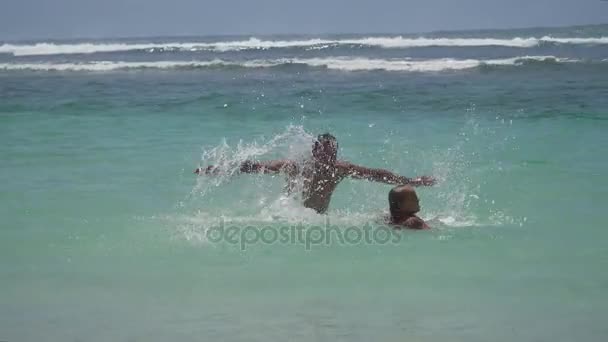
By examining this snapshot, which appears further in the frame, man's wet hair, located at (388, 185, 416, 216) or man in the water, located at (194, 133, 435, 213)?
man in the water, located at (194, 133, 435, 213)

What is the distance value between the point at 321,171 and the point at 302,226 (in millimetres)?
636

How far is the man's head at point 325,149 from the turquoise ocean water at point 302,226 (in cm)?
37

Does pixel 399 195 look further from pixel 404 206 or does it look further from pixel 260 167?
pixel 260 167

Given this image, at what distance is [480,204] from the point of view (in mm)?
8586

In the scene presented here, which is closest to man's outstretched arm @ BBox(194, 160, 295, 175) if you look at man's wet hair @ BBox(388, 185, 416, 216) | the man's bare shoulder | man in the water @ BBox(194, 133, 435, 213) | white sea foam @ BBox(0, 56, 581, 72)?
man in the water @ BBox(194, 133, 435, 213)

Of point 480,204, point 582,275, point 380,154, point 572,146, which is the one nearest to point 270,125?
point 380,154

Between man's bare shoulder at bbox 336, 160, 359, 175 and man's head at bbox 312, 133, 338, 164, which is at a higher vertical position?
man's head at bbox 312, 133, 338, 164

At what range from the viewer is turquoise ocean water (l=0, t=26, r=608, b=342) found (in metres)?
5.36

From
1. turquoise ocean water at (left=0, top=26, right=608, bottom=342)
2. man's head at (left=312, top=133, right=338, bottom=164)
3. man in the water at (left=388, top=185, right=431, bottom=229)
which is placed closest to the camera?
turquoise ocean water at (left=0, top=26, right=608, bottom=342)

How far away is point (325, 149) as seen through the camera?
779 cm

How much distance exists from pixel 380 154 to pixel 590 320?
6535 mm

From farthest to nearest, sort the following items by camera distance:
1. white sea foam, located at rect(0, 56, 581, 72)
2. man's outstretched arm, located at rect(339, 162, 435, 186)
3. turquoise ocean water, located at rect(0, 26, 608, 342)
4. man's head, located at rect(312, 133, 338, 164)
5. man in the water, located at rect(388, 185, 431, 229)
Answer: white sea foam, located at rect(0, 56, 581, 72) → man's head, located at rect(312, 133, 338, 164) → man's outstretched arm, located at rect(339, 162, 435, 186) → man in the water, located at rect(388, 185, 431, 229) → turquoise ocean water, located at rect(0, 26, 608, 342)

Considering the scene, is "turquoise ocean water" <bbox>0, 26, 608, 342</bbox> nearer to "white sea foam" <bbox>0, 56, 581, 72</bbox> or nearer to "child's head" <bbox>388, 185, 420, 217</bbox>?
"child's head" <bbox>388, 185, 420, 217</bbox>

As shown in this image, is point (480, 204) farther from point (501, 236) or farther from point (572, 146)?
point (572, 146)
